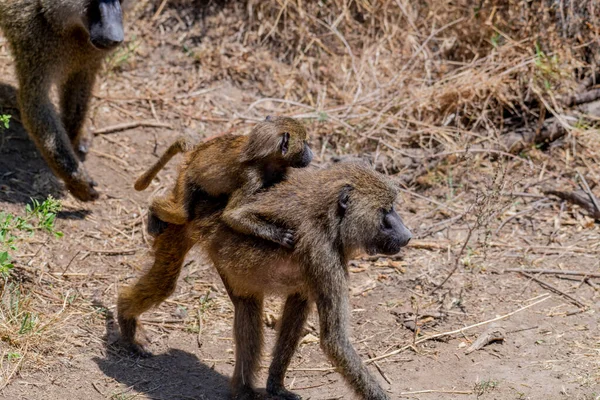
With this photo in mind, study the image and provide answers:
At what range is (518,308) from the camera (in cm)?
557

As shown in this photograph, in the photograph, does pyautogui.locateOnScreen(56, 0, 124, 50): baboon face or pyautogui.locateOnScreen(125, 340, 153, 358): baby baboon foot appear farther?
pyautogui.locateOnScreen(56, 0, 124, 50): baboon face

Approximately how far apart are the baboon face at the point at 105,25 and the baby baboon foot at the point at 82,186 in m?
0.99

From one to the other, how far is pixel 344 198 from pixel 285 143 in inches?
20.9

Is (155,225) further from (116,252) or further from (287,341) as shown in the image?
(116,252)

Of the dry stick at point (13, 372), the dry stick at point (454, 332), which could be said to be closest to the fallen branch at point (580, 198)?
the dry stick at point (454, 332)

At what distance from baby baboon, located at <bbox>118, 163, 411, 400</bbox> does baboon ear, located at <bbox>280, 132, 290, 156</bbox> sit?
14cm

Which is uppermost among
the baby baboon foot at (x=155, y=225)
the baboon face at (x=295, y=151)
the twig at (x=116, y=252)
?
the baboon face at (x=295, y=151)

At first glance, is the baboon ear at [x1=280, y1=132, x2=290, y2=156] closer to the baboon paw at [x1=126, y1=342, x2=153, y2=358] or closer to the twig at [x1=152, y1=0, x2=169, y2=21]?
the baboon paw at [x1=126, y1=342, x2=153, y2=358]

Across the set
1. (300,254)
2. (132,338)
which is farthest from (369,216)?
(132,338)

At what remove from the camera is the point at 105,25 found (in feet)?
19.3

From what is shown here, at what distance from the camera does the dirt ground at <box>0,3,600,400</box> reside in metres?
4.80

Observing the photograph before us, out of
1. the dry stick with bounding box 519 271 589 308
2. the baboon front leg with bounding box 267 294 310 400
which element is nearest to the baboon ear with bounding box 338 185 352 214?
the baboon front leg with bounding box 267 294 310 400

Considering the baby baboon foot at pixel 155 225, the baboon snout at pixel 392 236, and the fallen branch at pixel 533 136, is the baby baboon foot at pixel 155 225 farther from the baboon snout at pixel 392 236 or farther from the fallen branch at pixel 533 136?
the fallen branch at pixel 533 136

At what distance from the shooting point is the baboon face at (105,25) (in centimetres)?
588
